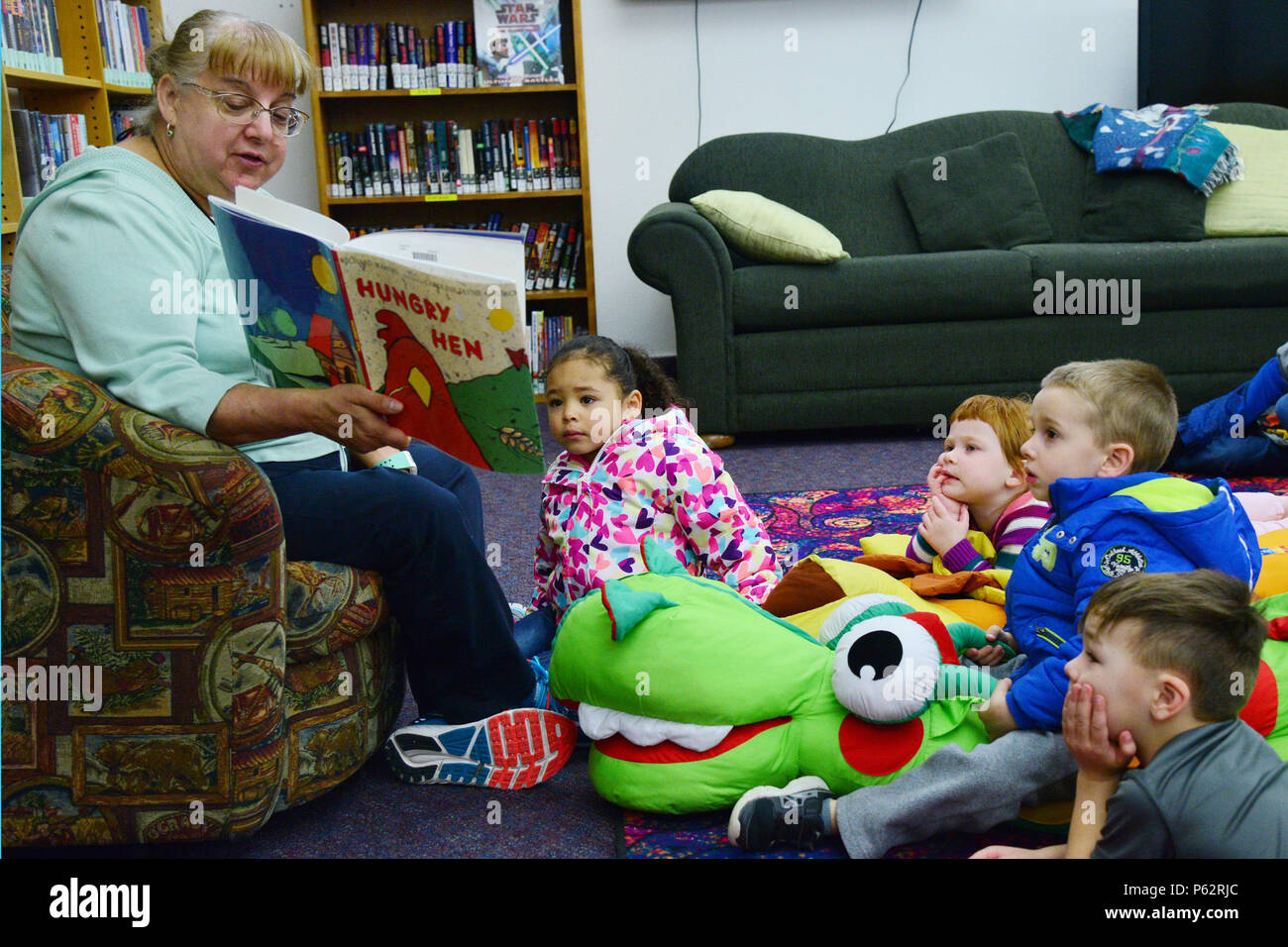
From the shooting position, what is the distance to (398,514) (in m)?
1.27

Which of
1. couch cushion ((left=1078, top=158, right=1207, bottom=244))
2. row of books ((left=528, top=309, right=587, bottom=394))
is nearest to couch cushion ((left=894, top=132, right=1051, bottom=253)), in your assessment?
couch cushion ((left=1078, top=158, right=1207, bottom=244))

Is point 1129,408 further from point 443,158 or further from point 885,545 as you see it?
point 443,158

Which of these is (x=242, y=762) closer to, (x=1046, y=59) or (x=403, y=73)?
(x=403, y=73)

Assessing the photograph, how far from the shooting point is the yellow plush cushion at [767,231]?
10.2 ft

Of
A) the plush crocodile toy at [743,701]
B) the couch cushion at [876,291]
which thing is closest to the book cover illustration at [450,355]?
the plush crocodile toy at [743,701]

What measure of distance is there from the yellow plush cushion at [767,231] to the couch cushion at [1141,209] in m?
0.94

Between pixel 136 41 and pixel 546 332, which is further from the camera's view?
pixel 546 332

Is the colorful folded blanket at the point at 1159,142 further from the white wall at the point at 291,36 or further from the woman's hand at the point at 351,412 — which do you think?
the woman's hand at the point at 351,412

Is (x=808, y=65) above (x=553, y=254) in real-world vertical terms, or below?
above

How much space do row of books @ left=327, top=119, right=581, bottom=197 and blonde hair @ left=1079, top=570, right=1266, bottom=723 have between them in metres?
3.24

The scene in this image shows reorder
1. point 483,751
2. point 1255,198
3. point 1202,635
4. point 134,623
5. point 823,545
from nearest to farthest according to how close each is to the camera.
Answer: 1. point 1202,635
2. point 134,623
3. point 483,751
4. point 823,545
5. point 1255,198

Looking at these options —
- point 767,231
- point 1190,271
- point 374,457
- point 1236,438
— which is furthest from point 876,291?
point 374,457

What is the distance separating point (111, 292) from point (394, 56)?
2.99 metres

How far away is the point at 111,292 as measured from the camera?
1141 millimetres
